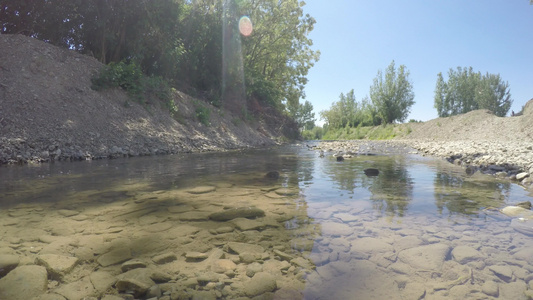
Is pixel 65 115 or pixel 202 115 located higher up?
pixel 202 115

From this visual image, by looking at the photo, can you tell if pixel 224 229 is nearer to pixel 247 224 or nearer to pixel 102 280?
pixel 247 224

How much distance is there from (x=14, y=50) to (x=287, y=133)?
2673cm

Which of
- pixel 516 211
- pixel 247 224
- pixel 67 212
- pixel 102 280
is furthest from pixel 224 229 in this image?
pixel 516 211

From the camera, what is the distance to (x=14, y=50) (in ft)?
36.3

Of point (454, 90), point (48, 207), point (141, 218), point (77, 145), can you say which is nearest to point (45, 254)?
point (141, 218)

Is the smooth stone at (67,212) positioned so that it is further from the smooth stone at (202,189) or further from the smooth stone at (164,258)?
the smooth stone at (164,258)

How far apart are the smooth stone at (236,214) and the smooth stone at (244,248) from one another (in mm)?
733

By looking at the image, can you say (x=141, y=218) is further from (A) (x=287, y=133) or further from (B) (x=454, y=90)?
(B) (x=454, y=90)

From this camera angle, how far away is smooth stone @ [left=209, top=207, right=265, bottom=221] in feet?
10.6

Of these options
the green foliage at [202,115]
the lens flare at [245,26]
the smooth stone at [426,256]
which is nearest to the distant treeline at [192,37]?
the lens flare at [245,26]

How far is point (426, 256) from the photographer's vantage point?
7.48 ft

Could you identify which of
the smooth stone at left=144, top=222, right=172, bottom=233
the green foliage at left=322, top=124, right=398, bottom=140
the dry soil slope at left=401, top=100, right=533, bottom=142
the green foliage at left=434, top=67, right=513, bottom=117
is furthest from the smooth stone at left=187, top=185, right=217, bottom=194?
the green foliage at left=434, top=67, right=513, bottom=117

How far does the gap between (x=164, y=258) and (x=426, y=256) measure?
219 centimetres

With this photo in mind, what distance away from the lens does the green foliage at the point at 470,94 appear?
4341 cm
